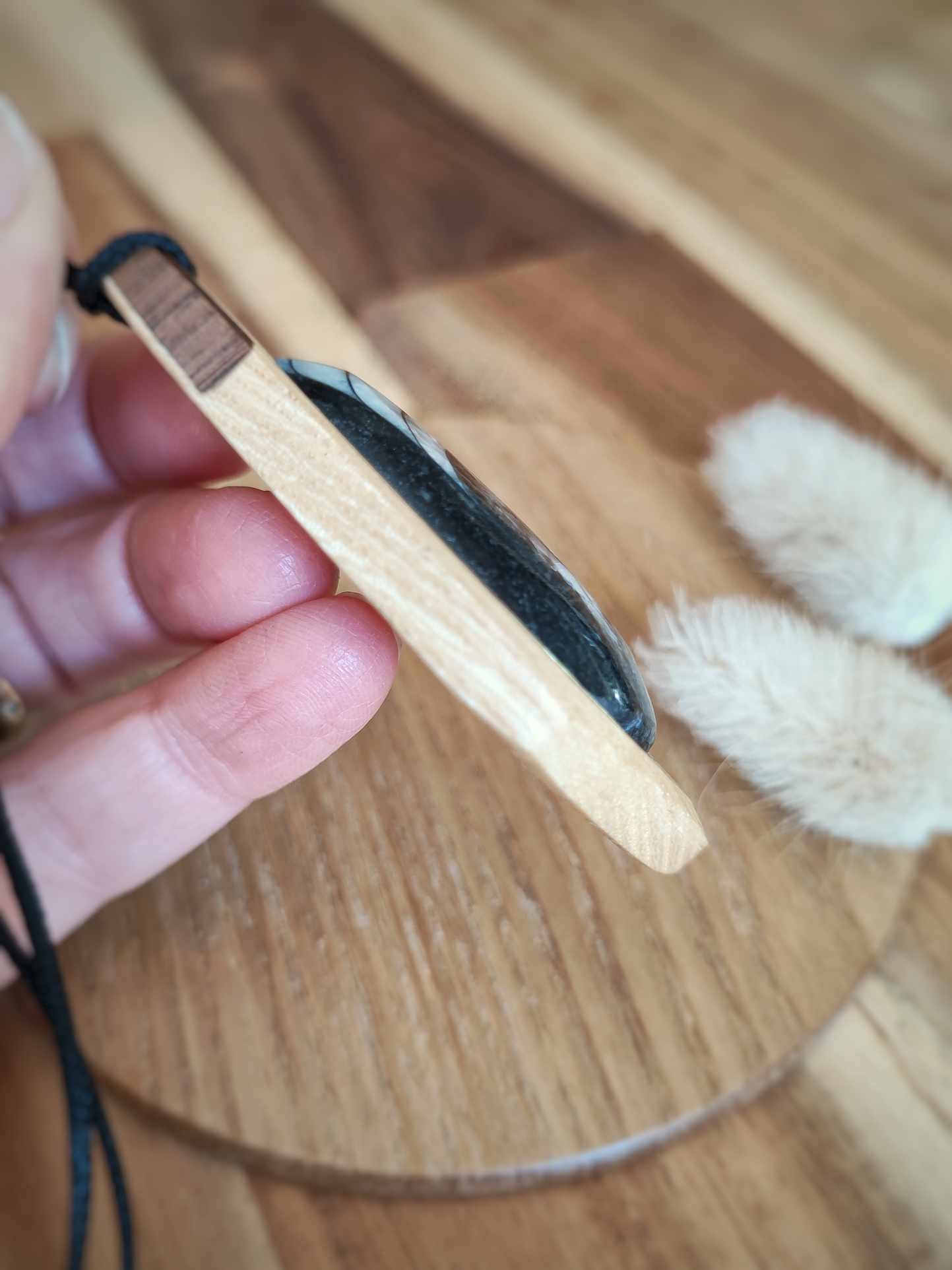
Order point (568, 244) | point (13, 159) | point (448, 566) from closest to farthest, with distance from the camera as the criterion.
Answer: point (448, 566) < point (13, 159) < point (568, 244)

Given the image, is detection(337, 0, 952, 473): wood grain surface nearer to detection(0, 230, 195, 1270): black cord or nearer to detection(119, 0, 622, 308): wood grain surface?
detection(119, 0, 622, 308): wood grain surface

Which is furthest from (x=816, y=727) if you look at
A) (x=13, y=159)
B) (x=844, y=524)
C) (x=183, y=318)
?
(x=13, y=159)

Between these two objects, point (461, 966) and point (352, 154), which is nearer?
point (461, 966)

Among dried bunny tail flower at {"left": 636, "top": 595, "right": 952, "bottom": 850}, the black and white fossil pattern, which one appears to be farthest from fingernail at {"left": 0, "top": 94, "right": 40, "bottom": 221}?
dried bunny tail flower at {"left": 636, "top": 595, "right": 952, "bottom": 850}

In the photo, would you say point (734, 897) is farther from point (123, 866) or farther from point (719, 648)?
point (123, 866)

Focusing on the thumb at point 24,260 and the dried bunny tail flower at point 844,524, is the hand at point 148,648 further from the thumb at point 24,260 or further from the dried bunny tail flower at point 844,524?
the dried bunny tail flower at point 844,524

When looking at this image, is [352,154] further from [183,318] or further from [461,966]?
[461,966]
